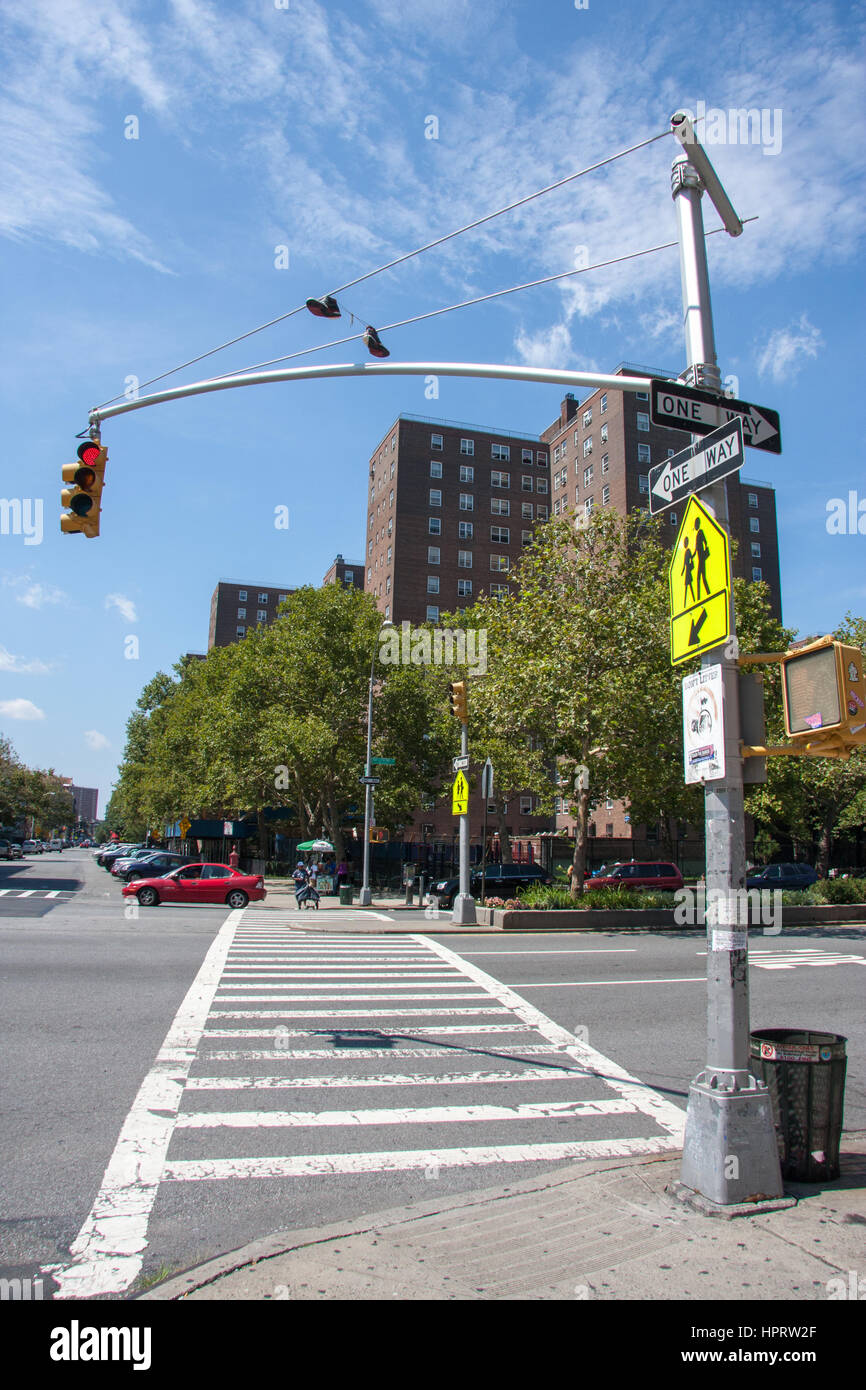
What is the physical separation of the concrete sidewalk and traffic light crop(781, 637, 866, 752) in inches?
101

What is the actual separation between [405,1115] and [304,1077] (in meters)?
1.32

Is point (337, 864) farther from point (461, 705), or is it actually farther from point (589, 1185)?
point (589, 1185)

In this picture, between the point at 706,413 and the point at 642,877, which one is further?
the point at 642,877

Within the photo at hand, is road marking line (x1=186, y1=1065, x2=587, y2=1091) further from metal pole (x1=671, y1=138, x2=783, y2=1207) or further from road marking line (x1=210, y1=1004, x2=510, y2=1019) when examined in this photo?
metal pole (x1=671, y1=138, x2=783, y2=1207)

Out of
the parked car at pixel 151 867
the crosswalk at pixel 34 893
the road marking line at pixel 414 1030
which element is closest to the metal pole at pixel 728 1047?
the road marking line at pixel 414 1030

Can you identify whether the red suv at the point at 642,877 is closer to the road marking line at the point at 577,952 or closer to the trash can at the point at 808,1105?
the road marking line at the point at 577,952

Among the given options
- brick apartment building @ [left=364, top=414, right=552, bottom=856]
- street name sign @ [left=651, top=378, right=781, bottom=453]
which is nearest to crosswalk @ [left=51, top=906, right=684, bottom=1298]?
street name sign @ [left=651, top=378, right=781, bottom=453]

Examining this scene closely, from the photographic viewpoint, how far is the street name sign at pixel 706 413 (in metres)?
5.81

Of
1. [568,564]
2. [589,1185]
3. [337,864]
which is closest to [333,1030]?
[589,1185]

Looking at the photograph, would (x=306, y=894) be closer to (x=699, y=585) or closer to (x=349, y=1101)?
(x=349, y=1101)

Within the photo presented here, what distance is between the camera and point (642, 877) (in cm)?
3466

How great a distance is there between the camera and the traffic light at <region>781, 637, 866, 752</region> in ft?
15.5

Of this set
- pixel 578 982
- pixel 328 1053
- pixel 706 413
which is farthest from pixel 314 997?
pixel 706 413

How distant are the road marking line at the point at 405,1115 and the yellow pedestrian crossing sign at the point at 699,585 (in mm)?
3832
